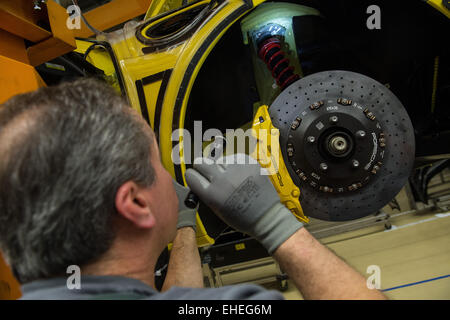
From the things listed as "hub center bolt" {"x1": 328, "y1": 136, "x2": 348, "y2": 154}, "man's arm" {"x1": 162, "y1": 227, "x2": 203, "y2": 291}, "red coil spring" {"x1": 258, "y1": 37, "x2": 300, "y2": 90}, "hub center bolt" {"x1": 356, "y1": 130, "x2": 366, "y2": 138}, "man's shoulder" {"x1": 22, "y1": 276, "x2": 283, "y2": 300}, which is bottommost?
"man's arm" {"x1": 162, "y1": 227, "x2": 203, "y2": 291}

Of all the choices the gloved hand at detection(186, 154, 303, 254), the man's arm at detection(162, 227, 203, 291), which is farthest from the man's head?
the man's arm at detection(162, 227, 203, 291)

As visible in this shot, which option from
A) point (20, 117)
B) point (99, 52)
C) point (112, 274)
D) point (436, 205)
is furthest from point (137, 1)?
point (436, 205)

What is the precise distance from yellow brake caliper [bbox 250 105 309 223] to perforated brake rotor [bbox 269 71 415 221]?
0.21 ft

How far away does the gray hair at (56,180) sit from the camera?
0.57 m

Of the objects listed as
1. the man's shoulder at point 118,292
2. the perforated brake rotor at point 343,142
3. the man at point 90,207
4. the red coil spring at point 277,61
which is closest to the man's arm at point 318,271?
the man at point 90,207

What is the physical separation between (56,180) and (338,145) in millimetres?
906

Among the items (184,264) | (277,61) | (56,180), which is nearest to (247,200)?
(184,264)

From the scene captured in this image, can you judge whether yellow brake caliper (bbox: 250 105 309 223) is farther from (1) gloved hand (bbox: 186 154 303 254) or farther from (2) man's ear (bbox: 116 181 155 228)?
(2) man's ear (bbox: 116 181 155 228)

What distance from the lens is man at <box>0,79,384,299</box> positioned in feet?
1.86

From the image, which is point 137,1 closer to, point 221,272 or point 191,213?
point 191,213

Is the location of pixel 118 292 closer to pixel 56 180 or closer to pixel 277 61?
pixel 56 180
